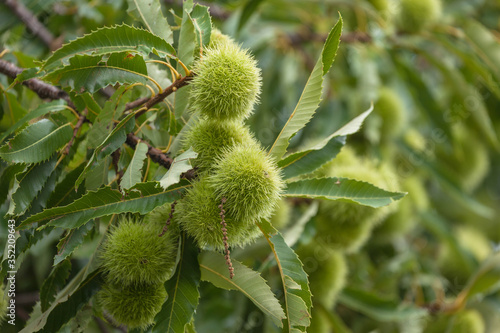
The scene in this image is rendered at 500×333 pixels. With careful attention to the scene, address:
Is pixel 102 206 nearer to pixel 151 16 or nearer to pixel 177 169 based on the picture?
pixel 177 169

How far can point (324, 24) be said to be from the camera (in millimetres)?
2777

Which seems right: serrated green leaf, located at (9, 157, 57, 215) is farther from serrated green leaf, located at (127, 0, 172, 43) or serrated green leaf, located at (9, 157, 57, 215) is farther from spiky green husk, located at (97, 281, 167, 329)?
serrated green leaf, located at (127, 0, 172, 43)

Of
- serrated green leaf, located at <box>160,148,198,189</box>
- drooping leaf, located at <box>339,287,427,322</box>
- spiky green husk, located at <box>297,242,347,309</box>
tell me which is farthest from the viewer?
drooping leaf, located at <box>339,287,427,322</box>

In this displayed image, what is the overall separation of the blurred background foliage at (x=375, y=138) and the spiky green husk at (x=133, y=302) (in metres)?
0.62

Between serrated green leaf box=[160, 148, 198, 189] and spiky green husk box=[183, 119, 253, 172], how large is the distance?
0.06 m

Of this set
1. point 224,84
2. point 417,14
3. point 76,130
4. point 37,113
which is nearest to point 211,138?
point 224,84

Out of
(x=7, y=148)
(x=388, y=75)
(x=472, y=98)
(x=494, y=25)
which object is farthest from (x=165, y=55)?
(x=494, y=25)

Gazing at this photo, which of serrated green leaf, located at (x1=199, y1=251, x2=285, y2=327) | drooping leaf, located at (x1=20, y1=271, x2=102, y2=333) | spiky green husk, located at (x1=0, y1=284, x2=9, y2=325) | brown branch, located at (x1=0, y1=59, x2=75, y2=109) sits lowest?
spiky green husk, located at (x1=0, y1=284, x2=9, y2=325)

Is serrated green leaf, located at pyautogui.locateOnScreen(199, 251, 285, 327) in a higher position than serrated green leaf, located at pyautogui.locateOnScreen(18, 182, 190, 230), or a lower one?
lower

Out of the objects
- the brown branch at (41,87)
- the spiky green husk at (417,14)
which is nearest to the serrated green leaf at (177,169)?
the brown branch at (41,87)

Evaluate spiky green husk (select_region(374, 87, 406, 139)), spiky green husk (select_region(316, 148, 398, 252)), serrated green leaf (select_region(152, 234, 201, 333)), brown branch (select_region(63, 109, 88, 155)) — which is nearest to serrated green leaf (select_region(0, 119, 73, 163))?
brown branch (select_region(63, 109, 88, 155))

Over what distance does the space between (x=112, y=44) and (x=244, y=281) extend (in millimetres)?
641

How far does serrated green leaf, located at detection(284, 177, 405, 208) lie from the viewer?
1.17 m

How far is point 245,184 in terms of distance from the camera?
0.98 m
